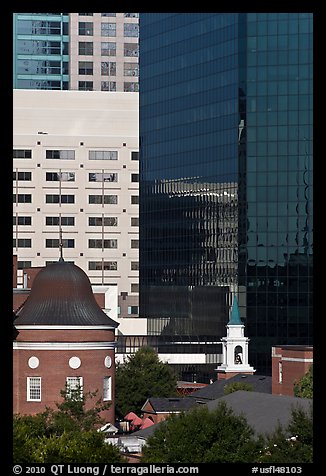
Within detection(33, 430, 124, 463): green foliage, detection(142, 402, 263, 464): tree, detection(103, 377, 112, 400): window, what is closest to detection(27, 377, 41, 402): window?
detection(103, 377, 112, 400): window

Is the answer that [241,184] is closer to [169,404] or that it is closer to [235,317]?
[235,317]

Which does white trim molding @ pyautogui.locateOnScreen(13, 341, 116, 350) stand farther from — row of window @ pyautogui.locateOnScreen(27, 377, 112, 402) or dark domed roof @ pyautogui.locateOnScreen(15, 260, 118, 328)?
row of window @ pyautogui.locateOnScreen(27, 377, 112, 402)

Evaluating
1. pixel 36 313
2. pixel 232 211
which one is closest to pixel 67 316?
pixel 36 313

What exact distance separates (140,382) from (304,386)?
1916 cm

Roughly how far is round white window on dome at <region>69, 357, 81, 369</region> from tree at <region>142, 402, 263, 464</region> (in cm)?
2784

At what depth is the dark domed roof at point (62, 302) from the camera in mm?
106875

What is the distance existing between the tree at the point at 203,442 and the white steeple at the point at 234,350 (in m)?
77.1

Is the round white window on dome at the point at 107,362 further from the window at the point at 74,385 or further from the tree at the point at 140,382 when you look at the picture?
the tree at the point at 140,382

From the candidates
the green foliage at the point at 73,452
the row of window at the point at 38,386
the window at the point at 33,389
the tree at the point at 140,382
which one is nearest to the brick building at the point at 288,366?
the tree at the point at 140,382

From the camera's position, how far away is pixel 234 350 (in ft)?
522

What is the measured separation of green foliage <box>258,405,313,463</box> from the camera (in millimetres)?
65500

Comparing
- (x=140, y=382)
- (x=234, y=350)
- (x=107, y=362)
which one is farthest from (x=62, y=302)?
(x=234, y=350)
